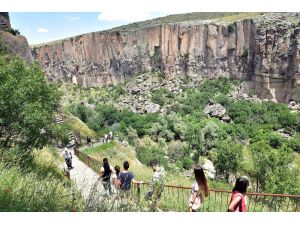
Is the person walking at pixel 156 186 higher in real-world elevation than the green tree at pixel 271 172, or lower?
higher

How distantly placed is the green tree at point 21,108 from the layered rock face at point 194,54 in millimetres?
64115

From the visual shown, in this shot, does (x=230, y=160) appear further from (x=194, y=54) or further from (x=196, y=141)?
(x=194, y=54)

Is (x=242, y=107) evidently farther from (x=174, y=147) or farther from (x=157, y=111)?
(x=174, y=147)

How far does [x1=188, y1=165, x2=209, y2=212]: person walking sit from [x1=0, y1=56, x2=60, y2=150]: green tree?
5.60 meters

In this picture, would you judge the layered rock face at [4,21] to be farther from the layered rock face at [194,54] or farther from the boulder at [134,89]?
the boulder at [134,89]

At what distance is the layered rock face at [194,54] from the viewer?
72188mm

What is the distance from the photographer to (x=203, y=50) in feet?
303

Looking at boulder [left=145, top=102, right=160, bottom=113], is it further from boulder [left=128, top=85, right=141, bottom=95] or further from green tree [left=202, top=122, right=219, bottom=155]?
green tree [left=202, top=122, right=219, bottom=155]

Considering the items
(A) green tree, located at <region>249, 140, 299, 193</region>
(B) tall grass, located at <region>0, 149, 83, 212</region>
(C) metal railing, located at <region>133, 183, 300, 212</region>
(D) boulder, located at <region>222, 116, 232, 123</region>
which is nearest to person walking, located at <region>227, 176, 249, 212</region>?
(C) metal railing, located at <region>133, 183, 300, 212</region>

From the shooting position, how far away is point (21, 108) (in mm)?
12000

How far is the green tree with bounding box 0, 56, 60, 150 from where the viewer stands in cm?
1170

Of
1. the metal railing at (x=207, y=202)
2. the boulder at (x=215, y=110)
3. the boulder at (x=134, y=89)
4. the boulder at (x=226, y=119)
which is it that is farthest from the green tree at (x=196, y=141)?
the boulder at (x=134, y=89)

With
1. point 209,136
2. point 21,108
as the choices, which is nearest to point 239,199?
point 21,108

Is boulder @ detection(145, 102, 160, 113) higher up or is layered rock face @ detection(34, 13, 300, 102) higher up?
layered rock face @ detection(34, 13, 300, 102)
